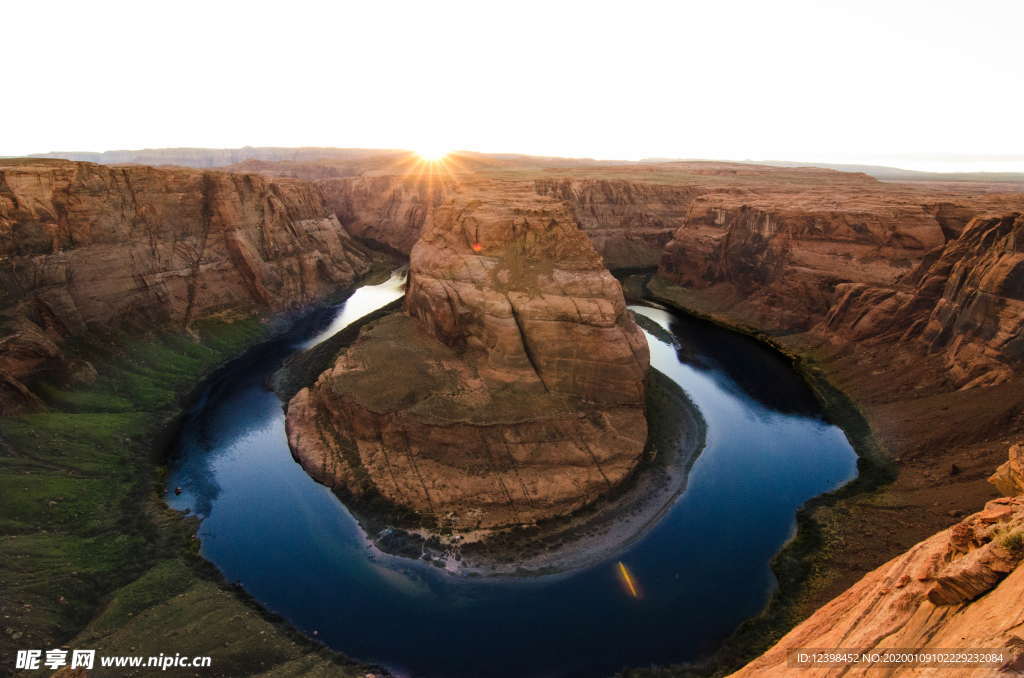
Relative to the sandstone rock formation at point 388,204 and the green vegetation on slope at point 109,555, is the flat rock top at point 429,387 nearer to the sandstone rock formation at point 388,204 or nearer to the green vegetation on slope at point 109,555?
the green vegetation on slope at point 109,555

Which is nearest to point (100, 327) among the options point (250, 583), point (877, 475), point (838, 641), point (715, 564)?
point (250, 583)

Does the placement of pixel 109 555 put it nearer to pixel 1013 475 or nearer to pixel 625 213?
pixel 1013 475

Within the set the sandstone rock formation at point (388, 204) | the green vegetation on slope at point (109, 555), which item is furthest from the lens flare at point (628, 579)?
the sandstone rock formation at point (388, 204)

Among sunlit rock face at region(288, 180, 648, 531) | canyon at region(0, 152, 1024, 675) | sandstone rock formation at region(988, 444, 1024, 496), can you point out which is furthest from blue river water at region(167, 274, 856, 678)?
sandstone rock formation at region(988, 444, 1024, 496)

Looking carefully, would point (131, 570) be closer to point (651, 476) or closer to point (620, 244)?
point (651, 476)

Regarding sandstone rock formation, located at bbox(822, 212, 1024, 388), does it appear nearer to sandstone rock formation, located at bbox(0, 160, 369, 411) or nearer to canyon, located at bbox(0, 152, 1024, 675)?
canyon, located at bbox(0, 152, 1024, 675)

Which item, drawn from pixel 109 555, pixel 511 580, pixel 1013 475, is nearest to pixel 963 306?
pixel 1013 475
